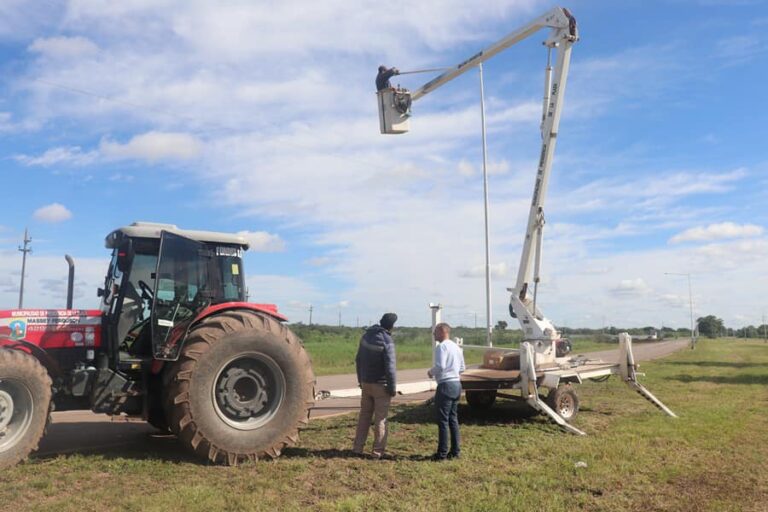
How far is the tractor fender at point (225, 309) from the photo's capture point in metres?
7.50

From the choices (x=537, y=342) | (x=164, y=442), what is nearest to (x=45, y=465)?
(x=164, y=442)

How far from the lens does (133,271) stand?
7.85m

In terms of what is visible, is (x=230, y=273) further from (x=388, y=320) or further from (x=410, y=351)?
(x=410, y=351)

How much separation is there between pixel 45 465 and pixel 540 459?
5774 mm

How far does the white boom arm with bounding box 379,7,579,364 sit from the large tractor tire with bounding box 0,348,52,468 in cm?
714

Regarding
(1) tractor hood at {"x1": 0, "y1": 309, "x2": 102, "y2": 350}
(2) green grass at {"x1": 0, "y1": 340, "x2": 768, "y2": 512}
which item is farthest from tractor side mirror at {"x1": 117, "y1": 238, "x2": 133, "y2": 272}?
(2) green grass at {"x1": 0, "y1": 340, "x2": 768, "y2": 512}

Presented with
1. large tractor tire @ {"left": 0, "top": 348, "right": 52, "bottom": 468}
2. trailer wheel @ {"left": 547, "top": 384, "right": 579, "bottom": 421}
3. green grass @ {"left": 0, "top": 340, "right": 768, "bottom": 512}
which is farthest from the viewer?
trailer wheel @ {"left": 547, "top": 384, "right": 579, "bottom": 421}

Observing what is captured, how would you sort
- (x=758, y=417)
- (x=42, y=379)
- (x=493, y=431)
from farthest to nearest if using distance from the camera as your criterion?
(x=758, y=417), (x=493, y=431), (x=42, y=379)

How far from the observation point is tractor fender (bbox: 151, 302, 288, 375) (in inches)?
295

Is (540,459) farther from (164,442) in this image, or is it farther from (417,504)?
(164,442)

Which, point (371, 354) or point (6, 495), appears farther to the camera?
point (371, 354)

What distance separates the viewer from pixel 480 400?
12.2m

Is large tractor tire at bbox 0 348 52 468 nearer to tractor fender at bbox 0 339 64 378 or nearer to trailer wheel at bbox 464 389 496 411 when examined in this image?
tractor fender at bbox 0 339 64 378

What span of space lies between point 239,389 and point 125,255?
2.22m
